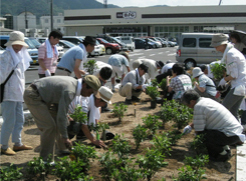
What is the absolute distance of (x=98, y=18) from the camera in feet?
210

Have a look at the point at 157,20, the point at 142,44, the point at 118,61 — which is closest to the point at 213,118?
the point at 118,61

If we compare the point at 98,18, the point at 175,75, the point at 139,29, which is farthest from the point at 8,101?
the point at 98,18

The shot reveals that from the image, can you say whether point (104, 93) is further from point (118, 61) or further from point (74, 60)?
point (118, 61)

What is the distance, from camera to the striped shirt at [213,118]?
4.68 meters

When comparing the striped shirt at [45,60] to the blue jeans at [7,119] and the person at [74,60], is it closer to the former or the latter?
the person at [74,60]

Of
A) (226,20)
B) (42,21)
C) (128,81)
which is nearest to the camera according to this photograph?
(128,81)

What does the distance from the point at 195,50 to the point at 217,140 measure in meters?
13.9

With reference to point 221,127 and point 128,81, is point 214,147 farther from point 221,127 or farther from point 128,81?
point 128,81

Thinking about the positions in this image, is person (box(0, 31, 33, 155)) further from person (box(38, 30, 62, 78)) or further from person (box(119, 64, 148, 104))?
person (box(119, 64, 148, 104))

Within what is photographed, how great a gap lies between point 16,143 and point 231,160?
3237 mm

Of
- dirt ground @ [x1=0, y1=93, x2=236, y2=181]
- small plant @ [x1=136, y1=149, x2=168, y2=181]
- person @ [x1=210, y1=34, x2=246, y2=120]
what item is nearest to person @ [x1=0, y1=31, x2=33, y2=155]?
dirt ground @ [x1=0, y1=93, x2=236, y2=181]

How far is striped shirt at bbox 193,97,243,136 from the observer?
184 inches

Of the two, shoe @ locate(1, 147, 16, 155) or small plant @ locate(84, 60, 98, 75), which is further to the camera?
small plant @ locate(84, 60, 98, 75)

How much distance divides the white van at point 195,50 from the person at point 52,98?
14.6m
